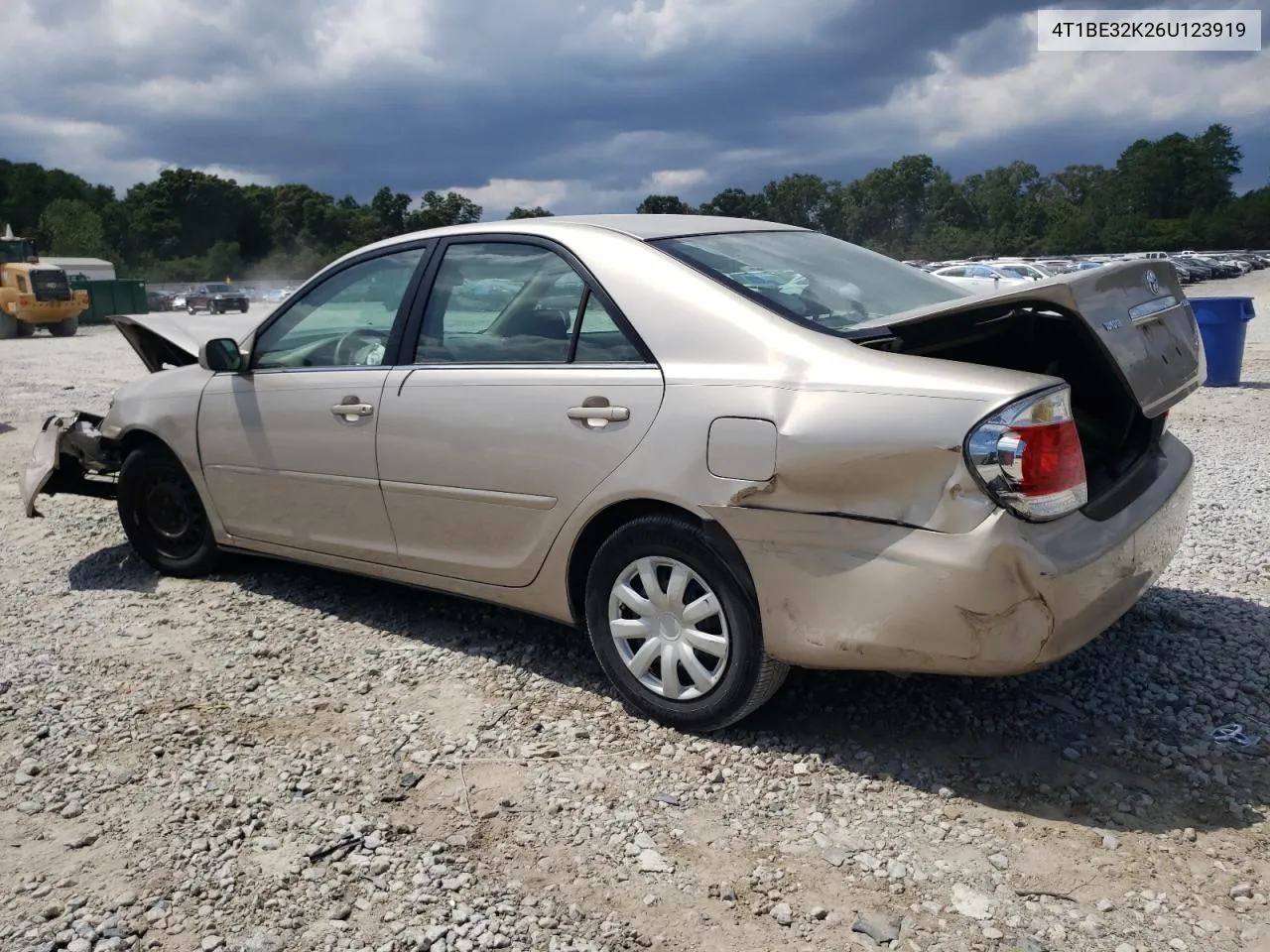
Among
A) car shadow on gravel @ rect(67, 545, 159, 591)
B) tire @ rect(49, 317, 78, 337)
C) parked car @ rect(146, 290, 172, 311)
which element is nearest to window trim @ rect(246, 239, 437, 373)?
car shadow on gravel @ rect(67, 545, 159, 591)

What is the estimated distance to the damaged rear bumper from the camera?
5.46m

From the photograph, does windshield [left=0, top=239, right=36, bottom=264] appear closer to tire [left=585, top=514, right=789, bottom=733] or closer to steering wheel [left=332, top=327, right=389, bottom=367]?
steering wheel [left=332, top=327, right=389, bottom=367]

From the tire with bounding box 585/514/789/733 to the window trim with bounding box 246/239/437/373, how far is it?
1.31 m

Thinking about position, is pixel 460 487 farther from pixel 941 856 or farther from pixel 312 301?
pixel 941 856

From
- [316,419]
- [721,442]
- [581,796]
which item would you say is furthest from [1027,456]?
[316,419]

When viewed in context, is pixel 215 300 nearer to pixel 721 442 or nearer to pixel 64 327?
pixel 64 327

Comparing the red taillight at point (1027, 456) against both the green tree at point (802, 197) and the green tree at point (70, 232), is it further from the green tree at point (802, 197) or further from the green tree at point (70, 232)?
the green tree at point (802, 197)

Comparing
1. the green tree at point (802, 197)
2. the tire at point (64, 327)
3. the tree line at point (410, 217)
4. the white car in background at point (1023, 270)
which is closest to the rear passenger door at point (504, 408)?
the tire at point (64, 327)

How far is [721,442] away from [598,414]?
1.60 ft

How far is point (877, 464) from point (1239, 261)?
68.3m

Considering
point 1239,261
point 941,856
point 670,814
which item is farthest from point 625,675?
point 1239,261

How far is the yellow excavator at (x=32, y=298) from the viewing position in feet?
97.7

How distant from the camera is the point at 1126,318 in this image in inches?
122

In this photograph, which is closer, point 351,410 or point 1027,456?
point 1027,456
